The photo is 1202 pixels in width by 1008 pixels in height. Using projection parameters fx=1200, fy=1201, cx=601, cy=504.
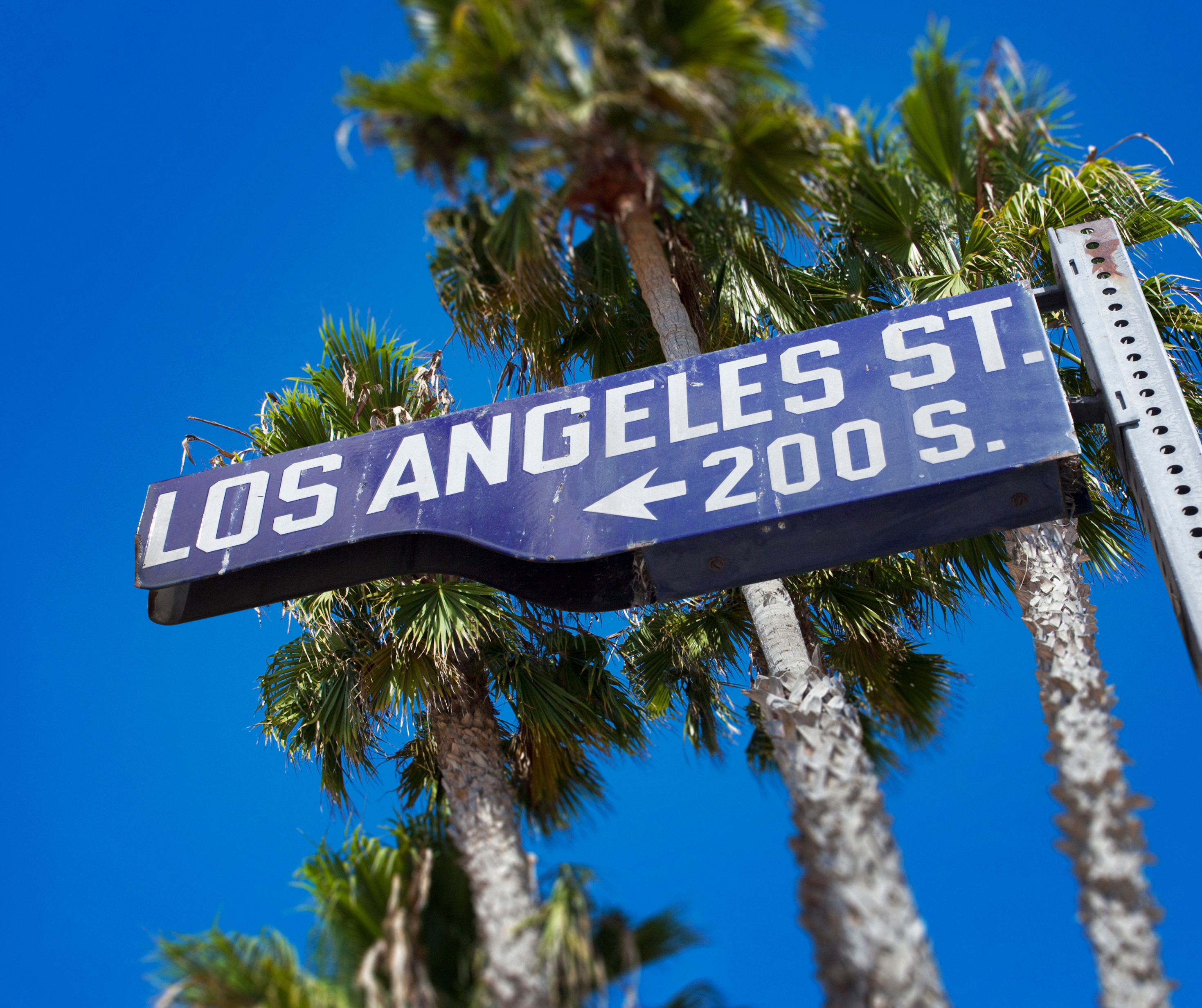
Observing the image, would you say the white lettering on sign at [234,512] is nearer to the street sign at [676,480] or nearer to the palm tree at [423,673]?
the street sign at [676,480]

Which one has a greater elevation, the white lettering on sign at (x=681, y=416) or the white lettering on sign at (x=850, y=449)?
the white lettering on sign at (x=681, y=416)

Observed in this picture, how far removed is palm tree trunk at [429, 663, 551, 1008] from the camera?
4.60 m

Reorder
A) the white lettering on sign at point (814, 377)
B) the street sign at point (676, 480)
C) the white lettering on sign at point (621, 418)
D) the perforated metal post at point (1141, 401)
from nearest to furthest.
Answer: the perforated metal post at point (1141, 401) → the street sign at point (676, 480) → the white lettering on sign at point (814, 377) → the white lettering on sign at point (621, 418)

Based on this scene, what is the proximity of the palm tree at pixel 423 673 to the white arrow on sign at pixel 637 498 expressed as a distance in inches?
70.8

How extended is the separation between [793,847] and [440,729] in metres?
3.07

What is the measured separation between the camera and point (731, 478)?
5711mm

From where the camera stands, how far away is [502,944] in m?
4.75

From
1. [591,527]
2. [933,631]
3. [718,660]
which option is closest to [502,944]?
[591,527]

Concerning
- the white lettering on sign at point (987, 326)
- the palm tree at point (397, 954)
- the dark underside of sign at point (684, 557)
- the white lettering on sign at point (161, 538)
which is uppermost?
the white lettering on sign at point (987, 326)

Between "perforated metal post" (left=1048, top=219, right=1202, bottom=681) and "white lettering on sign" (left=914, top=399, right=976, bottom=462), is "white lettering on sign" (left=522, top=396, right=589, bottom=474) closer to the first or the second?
"white lettering on sign" (left=914, top=399, right=976, bottom=462)

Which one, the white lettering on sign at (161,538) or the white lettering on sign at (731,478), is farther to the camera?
the white lettering on sign at (161,538)

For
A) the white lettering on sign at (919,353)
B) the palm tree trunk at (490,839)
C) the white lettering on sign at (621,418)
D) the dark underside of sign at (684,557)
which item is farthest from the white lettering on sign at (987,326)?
the palm tree trunk at (490,839)

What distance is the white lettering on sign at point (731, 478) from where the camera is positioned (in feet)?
18.4

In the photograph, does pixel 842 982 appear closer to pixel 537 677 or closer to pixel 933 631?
pixel 537 677
